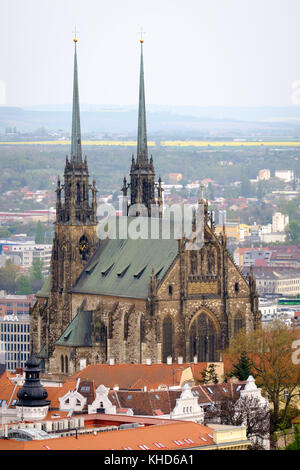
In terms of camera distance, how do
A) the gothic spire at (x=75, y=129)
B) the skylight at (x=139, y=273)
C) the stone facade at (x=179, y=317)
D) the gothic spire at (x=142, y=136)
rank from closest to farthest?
the stone facade at (x=179, y=317)
the skylight at (x=139, y=273)
the gothic spire at (x=75, y=129)
the gothic spire at (x=142, y=136)

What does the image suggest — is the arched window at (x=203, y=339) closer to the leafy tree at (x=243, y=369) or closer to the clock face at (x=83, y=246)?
the leafy tree at (x=243, y=369)

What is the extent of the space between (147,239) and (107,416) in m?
35.5

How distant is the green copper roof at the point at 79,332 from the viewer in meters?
140

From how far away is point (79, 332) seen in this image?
140250 millimetres

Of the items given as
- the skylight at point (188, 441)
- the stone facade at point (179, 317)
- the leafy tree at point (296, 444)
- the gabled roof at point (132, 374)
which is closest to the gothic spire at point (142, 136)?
the stone facade at point (179, 317)

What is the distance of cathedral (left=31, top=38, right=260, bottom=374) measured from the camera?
137 metres

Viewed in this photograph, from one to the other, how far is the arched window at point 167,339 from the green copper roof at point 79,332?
5.63 metres

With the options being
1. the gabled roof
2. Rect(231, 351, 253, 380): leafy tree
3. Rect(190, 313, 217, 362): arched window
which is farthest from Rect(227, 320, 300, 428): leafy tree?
the gabled roof

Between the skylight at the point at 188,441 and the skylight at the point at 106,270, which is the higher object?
the skylight at the point at 106,270

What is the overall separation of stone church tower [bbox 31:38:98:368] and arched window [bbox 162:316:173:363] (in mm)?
11681

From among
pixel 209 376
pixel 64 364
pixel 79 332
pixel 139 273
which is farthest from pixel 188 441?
pixel 64 364
